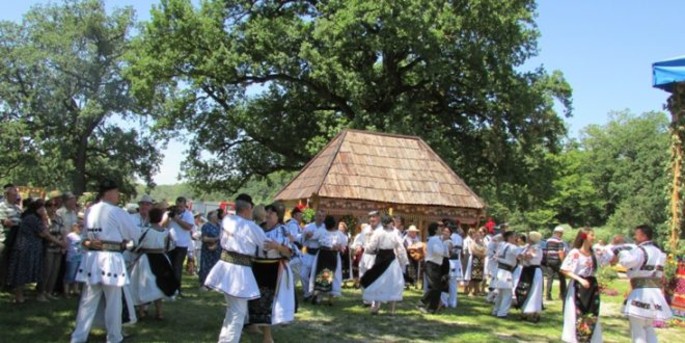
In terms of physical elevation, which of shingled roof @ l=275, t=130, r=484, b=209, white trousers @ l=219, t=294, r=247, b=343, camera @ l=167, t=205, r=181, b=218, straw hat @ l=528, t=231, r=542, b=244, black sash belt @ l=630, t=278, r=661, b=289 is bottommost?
white trousers @ l=219, t=294, r=247, b=343

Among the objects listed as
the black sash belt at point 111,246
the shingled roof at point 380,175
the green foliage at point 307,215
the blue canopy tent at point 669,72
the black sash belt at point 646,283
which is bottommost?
the black sash belt at point 646,283

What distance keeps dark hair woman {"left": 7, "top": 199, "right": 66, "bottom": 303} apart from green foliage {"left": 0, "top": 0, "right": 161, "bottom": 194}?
27.5 m

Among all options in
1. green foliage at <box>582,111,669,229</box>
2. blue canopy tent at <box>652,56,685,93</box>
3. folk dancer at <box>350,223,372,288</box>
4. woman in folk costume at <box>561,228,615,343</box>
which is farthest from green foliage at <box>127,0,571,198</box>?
green foliage at <box>582,111,669,229</box>

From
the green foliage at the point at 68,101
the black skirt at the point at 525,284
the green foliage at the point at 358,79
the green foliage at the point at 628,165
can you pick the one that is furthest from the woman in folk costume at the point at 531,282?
the green foliage at the point at 628,165

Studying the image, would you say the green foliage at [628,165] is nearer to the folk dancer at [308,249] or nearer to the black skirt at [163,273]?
the folk dancer at [308,249]

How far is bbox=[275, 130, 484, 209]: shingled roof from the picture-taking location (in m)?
17.1

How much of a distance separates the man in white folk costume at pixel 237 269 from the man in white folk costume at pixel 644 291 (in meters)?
4.59

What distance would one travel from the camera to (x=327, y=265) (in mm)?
11992

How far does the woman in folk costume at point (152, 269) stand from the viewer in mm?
8695

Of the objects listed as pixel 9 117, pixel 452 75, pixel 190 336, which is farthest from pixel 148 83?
pixel 190 336

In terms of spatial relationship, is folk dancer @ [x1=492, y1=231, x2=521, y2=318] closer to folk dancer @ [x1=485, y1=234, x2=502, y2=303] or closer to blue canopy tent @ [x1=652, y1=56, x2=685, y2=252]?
folk dancer @ [x1=485, y1=234, x2=502, y2=303]

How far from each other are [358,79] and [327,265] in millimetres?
13854

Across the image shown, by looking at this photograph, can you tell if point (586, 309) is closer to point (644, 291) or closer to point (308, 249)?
point (644, 291)

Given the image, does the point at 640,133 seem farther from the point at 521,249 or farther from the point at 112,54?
the point at 521,249
